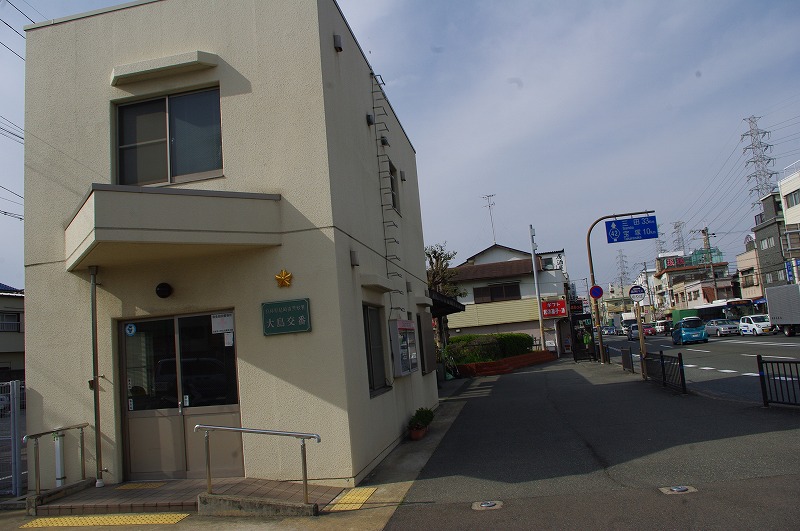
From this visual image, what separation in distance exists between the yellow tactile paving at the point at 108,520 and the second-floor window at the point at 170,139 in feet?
14.7

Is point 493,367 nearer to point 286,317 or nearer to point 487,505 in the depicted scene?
point 286,317

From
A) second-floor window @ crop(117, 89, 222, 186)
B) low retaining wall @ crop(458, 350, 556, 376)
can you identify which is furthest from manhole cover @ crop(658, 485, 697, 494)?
low retaining wall @ crop(458, 350, 556, 376)

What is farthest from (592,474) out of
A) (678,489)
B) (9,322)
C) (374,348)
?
(9,322)

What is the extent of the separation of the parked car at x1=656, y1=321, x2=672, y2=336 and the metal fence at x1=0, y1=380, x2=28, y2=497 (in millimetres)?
68937

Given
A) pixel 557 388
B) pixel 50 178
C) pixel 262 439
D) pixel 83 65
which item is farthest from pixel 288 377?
pixel 557 388

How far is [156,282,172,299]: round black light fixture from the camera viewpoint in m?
8.18

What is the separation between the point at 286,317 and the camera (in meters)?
7.79

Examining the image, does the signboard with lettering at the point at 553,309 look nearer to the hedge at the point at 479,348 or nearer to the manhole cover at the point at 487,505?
the hedge at the point at 479,348

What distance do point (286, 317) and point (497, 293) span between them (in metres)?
39.6

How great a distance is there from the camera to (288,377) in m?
7.75

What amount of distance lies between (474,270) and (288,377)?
40707 mm

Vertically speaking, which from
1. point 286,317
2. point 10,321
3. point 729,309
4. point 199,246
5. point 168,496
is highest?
point 10,321

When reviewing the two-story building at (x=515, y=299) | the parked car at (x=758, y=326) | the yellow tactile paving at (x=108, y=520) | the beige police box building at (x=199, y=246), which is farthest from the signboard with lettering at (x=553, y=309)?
the yellow tactile paving at (x=108, y=520)

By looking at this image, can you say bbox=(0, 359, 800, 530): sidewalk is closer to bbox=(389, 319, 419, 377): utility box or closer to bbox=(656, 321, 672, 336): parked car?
bbox=(389, 319, 419, 377): utility box
